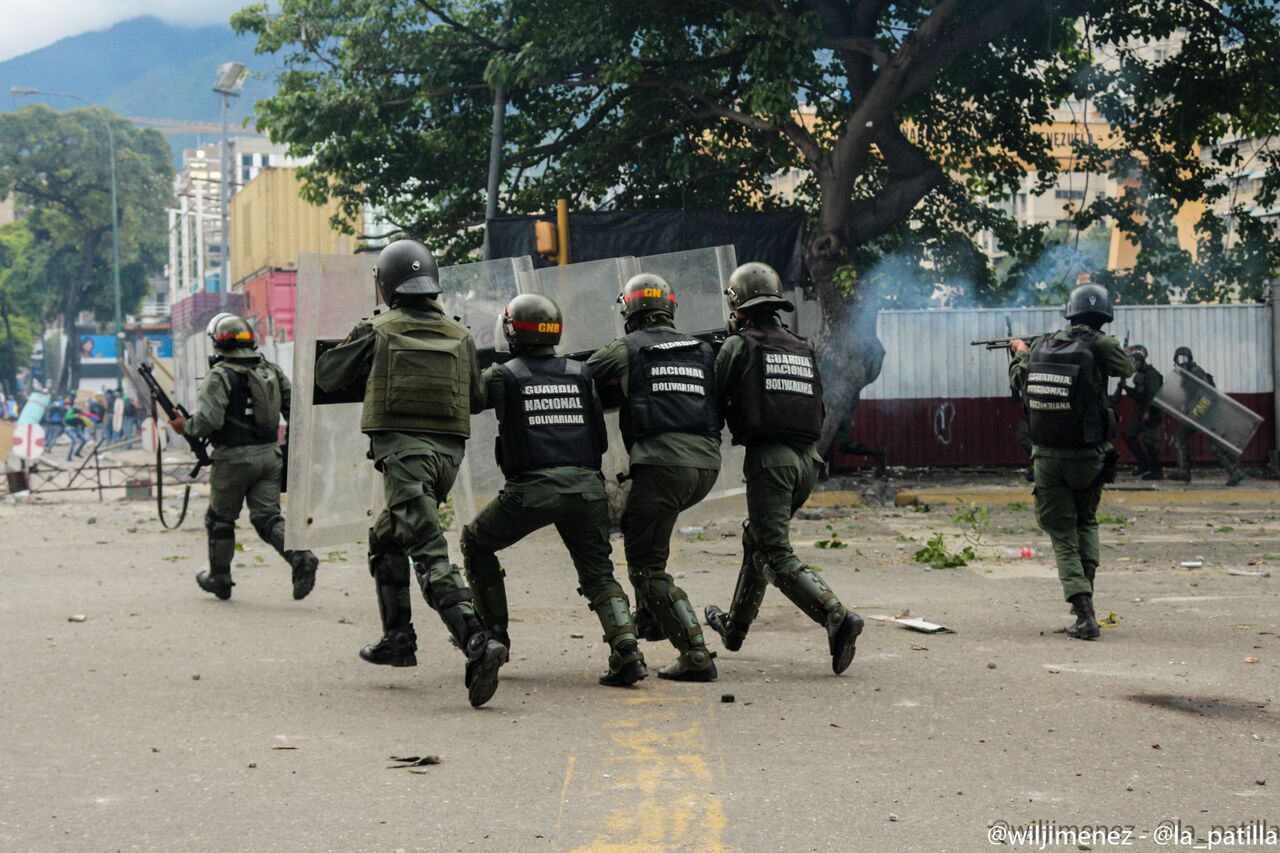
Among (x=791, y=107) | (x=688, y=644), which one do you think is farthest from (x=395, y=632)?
(x=791, y=107)

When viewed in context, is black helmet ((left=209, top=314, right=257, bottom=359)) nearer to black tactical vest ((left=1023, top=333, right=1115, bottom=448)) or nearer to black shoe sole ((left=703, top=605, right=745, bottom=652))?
black shoe sole ((left=703, top=605, right=745, bottom=652))

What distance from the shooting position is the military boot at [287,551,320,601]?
8844mm

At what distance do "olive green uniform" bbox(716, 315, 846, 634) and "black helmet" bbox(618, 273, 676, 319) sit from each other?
348 millimetres

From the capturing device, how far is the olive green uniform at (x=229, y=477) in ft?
30.2

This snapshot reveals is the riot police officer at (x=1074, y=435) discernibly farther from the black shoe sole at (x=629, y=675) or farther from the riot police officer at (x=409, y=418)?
the riot police officer at (x=409, y=418)

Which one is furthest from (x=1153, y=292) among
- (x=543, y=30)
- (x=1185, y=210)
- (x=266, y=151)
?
(x=266, y=151)

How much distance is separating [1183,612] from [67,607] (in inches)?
262

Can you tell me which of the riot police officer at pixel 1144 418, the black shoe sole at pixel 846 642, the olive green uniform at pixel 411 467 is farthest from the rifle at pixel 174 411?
the riot police officer at pixel 1144 418

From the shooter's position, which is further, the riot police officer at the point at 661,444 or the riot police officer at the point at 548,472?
the riot police officer at the point at 661,444

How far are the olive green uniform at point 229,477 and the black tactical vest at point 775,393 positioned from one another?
3.86 m

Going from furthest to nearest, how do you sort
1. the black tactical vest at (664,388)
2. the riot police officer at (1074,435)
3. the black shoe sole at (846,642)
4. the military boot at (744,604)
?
the riot police officer at (1074,435)
the military boot at (744,604)
the black tactical vest at (664,388)
the black shoe sole at (846,642)

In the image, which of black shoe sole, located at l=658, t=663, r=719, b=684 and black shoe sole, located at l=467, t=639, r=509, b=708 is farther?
black shoe sole, located at l=658, t=663, r=719, b=684

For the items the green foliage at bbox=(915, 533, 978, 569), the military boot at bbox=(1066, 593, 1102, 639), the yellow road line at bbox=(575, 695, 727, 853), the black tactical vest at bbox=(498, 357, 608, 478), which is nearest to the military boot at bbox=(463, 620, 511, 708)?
the yellow road line at bbox=(575, 695, 727, 853)

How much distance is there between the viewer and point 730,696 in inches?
231
